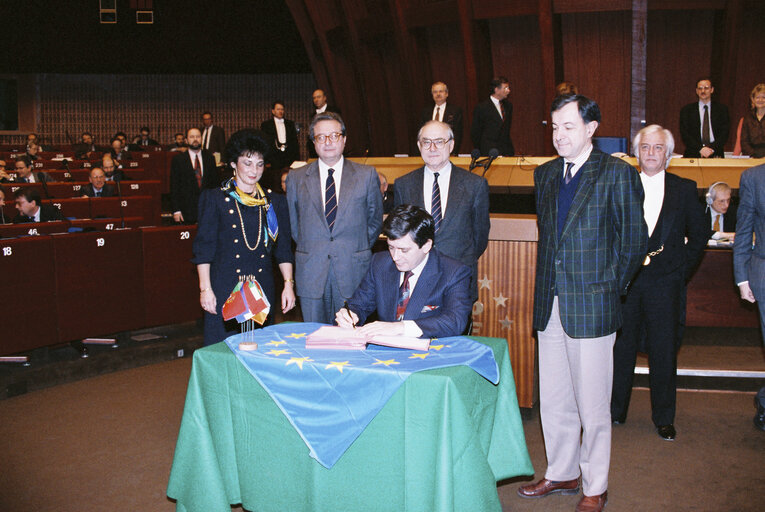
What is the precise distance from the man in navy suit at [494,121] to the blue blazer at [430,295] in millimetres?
4943

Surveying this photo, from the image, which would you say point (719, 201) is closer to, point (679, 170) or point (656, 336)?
point (679, 170)

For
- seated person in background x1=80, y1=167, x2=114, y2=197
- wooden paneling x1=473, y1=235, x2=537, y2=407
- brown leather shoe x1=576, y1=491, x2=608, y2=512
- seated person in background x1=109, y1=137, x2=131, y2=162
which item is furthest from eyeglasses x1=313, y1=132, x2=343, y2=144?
seated person in background x1=109, y1=137, x2=131, y2=162

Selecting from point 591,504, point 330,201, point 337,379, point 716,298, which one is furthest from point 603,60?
point 337,379

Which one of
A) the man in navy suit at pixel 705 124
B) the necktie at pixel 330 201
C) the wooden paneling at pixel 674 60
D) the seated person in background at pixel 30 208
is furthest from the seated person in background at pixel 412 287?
the wooden paneling at pixel 674 60

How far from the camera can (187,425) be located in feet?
8.68

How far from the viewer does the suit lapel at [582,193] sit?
2.79 meters

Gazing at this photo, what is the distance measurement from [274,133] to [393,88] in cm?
207

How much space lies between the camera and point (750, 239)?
12.5 ft

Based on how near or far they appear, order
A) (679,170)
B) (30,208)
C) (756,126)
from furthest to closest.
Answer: (756,126)
(679,170)
(30,208)

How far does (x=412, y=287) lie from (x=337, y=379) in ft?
1.96

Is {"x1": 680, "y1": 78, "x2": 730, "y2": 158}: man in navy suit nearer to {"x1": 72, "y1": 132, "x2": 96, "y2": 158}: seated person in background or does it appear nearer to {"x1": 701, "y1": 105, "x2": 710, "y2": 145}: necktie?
{"x1": 701, "y1": 105, "x2": 710, "y2": 145}: necktie

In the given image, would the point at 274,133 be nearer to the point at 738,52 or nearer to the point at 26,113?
the point at 738,52

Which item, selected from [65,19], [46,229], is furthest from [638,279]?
[65,19]

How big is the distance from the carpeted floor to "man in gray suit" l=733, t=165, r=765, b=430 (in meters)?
0.74
